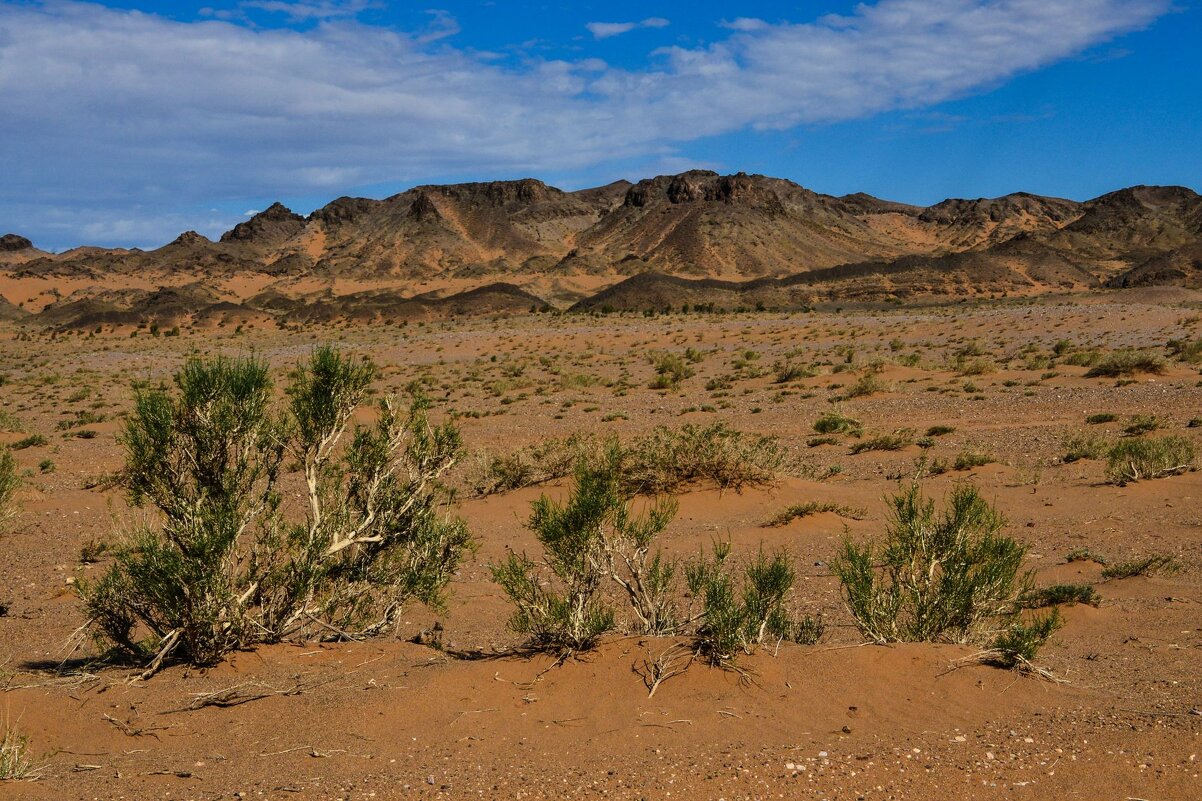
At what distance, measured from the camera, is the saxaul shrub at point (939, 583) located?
6.61 m

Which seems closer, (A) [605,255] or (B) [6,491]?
(B) [6,491]

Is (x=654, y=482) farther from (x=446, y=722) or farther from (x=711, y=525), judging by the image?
(x=446, y=722)

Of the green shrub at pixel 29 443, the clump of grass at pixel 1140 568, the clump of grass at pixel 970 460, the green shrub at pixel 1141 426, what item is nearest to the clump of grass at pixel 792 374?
the green shrub at pixel 1141 426

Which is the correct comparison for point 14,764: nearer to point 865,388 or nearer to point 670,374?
point 865,388

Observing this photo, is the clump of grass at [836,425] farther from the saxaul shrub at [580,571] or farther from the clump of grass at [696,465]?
the saxaul shrub at [580,571]

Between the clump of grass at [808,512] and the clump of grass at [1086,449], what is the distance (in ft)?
15.5

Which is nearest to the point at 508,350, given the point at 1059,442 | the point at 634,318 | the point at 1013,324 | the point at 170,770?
the point at 634,318

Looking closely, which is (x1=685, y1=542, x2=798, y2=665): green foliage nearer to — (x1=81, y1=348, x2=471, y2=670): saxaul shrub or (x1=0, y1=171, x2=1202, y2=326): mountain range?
(x1=81, y1=348, x2=471, y2=670): saxaul shrub

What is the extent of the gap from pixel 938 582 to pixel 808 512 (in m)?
5.35

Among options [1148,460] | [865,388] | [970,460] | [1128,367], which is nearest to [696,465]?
[970,460]

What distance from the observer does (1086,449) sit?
1467 cm

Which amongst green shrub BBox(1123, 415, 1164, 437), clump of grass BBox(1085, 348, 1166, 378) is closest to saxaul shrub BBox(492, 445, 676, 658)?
green shrub BBox(1123, 415, 1164, 437)

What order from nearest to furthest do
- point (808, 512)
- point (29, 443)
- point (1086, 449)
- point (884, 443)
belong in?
point (808, 512) < point (1086, 449) < point (884, 443) < point (29, 443)

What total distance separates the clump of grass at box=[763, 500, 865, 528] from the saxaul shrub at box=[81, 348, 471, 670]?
5225 millimetres
